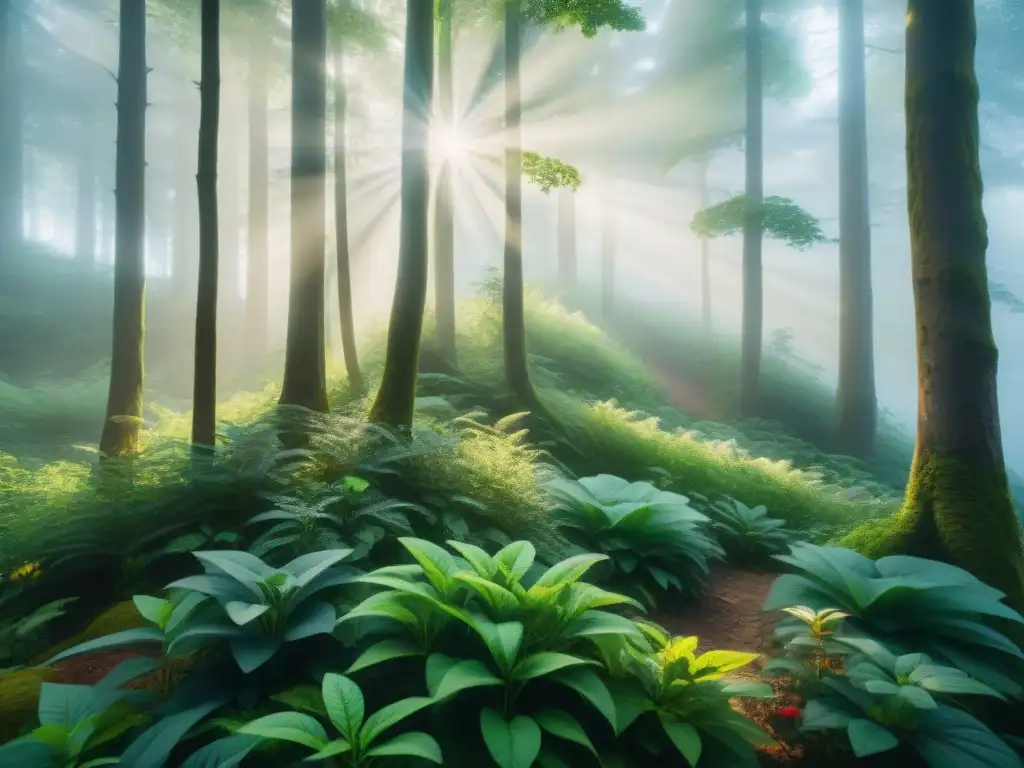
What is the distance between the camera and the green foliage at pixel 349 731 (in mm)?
2014

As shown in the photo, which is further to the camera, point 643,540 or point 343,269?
point 343,269

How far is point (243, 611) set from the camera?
249 centimetres

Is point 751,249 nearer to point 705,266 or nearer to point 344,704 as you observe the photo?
point 705,266

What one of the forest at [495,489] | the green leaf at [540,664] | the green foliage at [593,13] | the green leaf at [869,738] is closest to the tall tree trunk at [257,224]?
the forest at [495,489]

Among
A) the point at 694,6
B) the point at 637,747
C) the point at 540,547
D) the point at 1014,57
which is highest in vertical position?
the point at 1014,57

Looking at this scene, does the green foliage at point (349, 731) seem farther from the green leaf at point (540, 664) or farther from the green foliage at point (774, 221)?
the green foliage at point (774, 221)

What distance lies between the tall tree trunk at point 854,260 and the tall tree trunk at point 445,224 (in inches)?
392

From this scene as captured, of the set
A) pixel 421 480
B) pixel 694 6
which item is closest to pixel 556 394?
pixel 421 480

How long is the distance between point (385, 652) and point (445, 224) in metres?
11.0

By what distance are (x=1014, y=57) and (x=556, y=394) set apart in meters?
28.9

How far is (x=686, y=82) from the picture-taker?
19781 mm

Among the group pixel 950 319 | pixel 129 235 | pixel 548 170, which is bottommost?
pixel 950 319

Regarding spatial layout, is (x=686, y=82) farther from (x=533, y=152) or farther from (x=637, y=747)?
(x=637, y=747)

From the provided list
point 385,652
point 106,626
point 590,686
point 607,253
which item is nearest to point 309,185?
point 106,626
